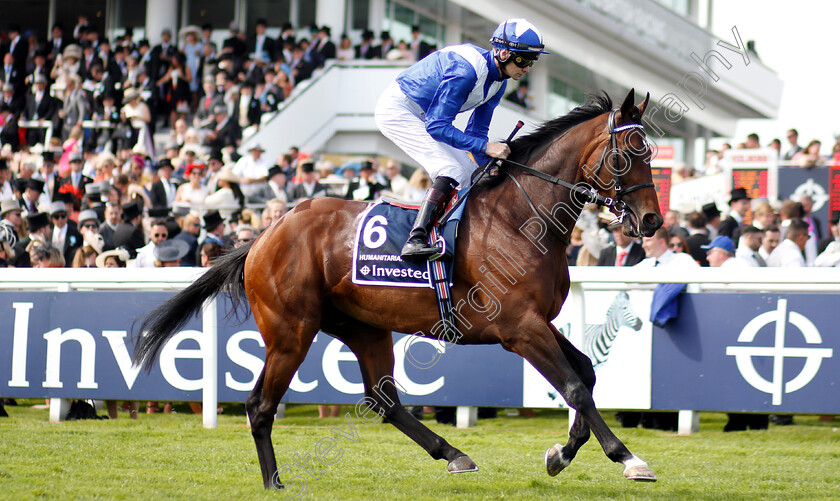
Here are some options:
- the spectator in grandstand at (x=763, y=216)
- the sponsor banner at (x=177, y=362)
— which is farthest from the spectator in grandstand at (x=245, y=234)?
the spectator in grandstand at (x=763, y=216)

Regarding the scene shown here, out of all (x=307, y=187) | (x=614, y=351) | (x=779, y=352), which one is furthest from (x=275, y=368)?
(x=307, y=187)

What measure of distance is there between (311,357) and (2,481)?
2.75 metres

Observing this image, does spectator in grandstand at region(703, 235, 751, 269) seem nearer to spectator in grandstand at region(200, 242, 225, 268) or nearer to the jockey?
the jockey

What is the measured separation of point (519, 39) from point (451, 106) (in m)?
0.44

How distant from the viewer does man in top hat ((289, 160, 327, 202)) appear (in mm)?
11211

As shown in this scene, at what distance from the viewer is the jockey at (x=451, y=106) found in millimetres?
4590

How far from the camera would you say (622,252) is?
7.82m

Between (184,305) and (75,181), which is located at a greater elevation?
(75,181)

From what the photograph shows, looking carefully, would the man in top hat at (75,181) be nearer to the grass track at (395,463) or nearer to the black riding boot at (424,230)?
the grass track at (395,463)

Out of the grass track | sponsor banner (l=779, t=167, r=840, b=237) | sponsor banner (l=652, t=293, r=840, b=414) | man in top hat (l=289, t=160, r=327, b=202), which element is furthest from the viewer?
man in top hat (l=289, t=160, r=327, b=202)

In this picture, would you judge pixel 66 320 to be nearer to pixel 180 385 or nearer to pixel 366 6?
pixel 180 385

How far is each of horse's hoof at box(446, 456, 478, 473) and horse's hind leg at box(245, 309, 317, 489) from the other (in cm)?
85

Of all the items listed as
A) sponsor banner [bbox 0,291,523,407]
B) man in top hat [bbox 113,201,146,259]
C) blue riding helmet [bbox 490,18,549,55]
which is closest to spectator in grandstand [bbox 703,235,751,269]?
sponsor banner [bbox 0,291,523,407]

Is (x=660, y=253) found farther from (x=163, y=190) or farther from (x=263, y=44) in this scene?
(x=263, y=44)
